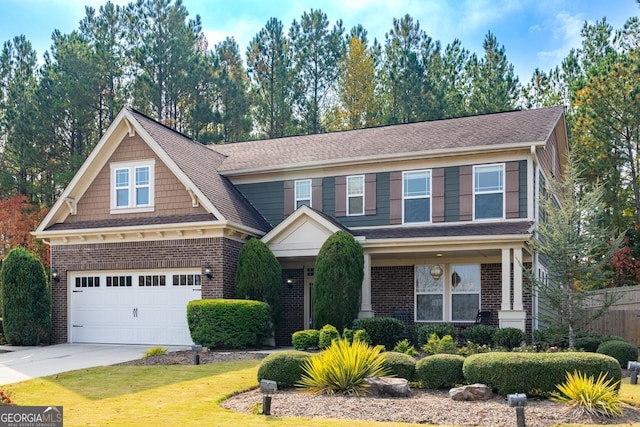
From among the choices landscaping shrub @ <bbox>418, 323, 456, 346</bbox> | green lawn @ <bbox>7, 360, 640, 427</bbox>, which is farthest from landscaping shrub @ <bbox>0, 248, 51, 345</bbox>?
landscaping shrub @ <bbox>418, 323, 456, 346</bbox>

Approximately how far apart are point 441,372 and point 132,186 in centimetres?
1294

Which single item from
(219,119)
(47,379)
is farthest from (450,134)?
(219,119)

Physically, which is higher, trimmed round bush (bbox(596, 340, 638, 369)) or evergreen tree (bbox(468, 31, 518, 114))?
evergreen tree (bbox(468, 31, 518, 114))

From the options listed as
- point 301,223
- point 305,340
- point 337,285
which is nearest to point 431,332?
point 337,285

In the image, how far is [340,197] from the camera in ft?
70.5

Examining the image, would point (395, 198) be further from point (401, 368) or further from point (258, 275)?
point (401, 368)

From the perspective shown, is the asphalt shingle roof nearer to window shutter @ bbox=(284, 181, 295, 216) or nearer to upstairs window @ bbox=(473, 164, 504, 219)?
window shutter @ bbox=(284, 181, 295, 216)

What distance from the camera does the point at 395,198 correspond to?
68.0ft

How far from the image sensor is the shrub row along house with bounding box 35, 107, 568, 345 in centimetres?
1933

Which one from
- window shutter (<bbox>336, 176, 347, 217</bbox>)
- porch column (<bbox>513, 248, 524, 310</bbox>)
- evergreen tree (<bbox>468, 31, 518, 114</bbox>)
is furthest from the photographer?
evergreen tree (<bbox>468, 31, 518, 114</bbox>)

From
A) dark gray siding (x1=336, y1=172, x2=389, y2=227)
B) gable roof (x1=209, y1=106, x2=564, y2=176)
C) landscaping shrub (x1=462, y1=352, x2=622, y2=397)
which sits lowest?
landscaping shrub (x1=462, y1=352, x2=622, y2=397)

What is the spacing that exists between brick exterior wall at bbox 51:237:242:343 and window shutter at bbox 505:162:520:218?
7943 millimetres

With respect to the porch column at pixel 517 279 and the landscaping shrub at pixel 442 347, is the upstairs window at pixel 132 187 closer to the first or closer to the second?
the landscaping shrub at pixel 442 347

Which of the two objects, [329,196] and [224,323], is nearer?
[224,323]
